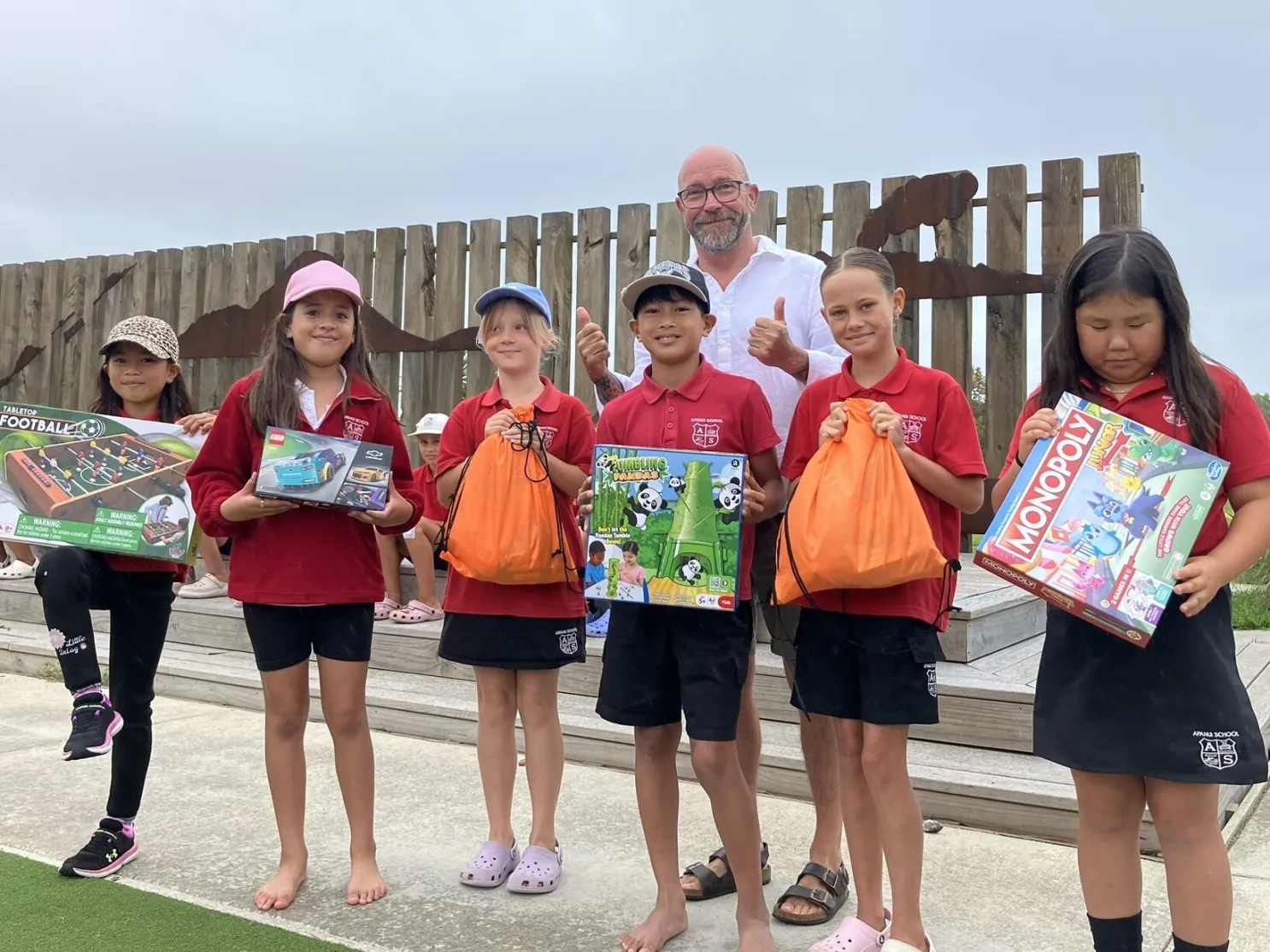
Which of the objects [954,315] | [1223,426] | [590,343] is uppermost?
[954,315]

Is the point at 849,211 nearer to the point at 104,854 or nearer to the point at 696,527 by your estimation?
the point at 696,527

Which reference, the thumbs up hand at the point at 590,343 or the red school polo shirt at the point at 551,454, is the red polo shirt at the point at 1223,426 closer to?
the thumbs up hand at the point at 590,343

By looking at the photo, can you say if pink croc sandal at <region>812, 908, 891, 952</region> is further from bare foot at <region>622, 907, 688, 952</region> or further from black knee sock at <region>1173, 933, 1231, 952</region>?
black knee sock at <region>1173, 933, 1231, 952</region>

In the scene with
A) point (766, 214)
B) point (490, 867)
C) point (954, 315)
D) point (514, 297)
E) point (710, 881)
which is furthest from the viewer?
point (766, 214)

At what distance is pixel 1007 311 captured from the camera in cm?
585

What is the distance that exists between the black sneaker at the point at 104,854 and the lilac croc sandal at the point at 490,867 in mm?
1109

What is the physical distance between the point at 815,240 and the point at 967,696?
3436mm

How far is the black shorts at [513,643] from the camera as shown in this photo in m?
3.05

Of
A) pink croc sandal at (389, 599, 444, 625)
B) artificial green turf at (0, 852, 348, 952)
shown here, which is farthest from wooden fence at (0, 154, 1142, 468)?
artificial green turf at (0, 852, 348, 952)

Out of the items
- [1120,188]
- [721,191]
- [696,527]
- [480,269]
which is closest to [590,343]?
[721,191]

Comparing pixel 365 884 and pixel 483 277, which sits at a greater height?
pixel 483 277

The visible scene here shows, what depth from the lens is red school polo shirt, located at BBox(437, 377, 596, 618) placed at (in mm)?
3049

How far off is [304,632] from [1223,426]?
8.08 feet

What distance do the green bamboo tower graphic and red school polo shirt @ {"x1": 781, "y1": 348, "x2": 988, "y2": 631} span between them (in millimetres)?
260
